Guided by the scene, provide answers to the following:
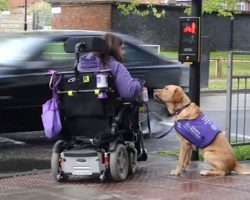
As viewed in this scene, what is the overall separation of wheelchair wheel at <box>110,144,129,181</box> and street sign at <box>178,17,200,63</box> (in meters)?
1.77

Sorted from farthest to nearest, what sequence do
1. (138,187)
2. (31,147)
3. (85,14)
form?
(85,14), (31,147), (138,187)

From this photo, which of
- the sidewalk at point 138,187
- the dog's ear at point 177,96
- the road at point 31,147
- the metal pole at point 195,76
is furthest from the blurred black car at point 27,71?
the dog's ear at point 177,96

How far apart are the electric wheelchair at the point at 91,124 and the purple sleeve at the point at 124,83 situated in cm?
7

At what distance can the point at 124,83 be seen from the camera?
7367 millimetres

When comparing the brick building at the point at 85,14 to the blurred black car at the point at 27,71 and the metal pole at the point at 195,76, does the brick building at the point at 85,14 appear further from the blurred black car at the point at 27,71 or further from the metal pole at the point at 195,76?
the metal pole at the point at 195,76

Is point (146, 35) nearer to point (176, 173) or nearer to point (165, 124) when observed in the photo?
point (165, 124)

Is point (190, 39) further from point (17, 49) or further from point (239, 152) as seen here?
point (17, 49)

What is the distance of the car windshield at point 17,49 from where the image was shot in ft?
33.5

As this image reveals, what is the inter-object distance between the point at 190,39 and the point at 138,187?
7.94ft

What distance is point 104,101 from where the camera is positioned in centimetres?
737

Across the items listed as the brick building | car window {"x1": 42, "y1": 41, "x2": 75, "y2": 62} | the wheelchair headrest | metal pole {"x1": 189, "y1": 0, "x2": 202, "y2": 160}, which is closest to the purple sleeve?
the wheelchair headrest

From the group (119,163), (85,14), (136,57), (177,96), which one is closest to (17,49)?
(136,57)

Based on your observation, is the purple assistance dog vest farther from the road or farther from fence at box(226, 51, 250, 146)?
the road

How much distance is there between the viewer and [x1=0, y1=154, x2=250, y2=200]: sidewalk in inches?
261
